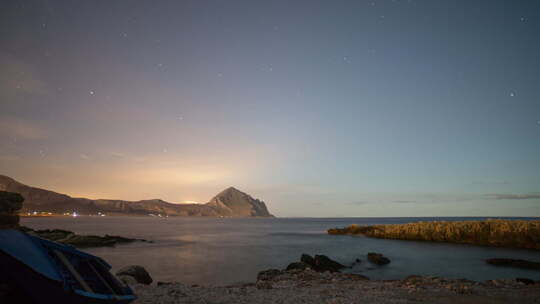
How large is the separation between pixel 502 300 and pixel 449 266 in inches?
575

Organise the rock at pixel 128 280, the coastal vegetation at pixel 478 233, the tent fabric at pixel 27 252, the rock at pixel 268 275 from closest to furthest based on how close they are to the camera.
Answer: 1. the tent fabric at pixel 27 252
2. the rock at pixel 128 280
3. the rock at pixel 268 275
4. the coastal vegetation at pixel 478 233

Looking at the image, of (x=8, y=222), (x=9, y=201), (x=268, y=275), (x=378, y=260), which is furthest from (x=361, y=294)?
(x=9, y=201)

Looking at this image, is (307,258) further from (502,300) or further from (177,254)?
(177,254)

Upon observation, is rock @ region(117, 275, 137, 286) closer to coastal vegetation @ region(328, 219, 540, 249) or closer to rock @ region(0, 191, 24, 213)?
rock @ region(0, 191, 24, 213)

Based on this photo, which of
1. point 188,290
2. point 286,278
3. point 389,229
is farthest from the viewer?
point 389,229

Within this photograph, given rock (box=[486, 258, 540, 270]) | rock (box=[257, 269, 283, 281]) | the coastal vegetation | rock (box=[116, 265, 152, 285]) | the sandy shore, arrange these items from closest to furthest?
the sandy shore < rock (box=[116, 265, 152, 285]) < rock (box=[257, 269, 283, 281]) < rock (box=[486, 258, 540, 270]) < the coastal vegetation

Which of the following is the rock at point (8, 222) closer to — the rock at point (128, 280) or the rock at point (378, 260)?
the rock at point (128, 280)

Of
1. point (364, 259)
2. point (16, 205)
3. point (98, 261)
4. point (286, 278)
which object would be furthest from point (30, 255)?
point (16, 205)

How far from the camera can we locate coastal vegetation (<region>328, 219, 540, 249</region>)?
3247 cm

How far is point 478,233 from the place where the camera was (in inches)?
1455

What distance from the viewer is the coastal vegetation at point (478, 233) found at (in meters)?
32.5

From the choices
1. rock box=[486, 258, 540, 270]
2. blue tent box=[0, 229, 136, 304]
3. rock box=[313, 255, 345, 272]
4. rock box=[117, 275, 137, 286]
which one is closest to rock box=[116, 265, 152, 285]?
rock box=[117, 275, 137, 286]

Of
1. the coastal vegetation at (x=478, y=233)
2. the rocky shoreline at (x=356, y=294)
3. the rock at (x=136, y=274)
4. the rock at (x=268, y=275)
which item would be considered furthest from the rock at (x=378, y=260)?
the rock at (x=136, y=274)

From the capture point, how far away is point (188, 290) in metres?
13.1
